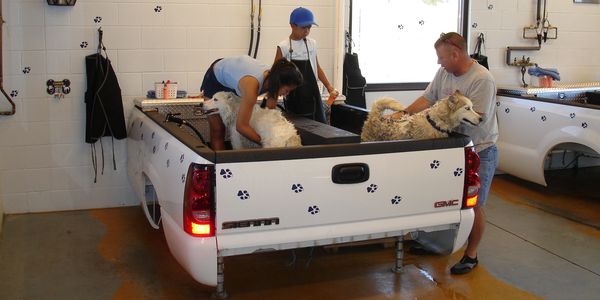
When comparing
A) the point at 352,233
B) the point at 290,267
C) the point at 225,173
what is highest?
the point at 225,173

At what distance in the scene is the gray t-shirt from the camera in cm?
355

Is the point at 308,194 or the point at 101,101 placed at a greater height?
the point at 101,101

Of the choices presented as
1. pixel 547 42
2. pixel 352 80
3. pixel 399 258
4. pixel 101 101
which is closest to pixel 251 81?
pixel 399 258

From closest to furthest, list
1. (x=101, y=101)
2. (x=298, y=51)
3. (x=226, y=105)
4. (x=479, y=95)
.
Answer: (x=479, y=95) < (x=226, y=105) < (x=298, y=51) < (x=101, y=101)

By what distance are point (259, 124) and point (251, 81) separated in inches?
9.9

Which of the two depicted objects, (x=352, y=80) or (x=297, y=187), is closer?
(x=297, y=187)

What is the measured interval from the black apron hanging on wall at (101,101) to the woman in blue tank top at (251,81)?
1.46 metres

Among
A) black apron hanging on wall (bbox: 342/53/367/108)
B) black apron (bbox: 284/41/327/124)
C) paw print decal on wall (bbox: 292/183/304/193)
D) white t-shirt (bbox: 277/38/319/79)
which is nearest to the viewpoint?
paw print decal on wall (bbox: 292/183/304/193)

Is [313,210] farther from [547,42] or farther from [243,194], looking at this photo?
[547,42]

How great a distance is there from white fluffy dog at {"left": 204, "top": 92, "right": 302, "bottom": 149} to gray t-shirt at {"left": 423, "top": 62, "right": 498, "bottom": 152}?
3.61 feet

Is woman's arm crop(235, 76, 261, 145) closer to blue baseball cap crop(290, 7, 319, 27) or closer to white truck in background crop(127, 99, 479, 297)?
white truck in background crop(127, 99, 479, 297)

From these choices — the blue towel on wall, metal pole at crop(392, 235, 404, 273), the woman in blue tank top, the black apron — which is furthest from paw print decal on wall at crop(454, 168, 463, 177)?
the blue towel on wall

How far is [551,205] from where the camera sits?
17.7 ft

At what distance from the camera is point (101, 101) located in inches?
191
